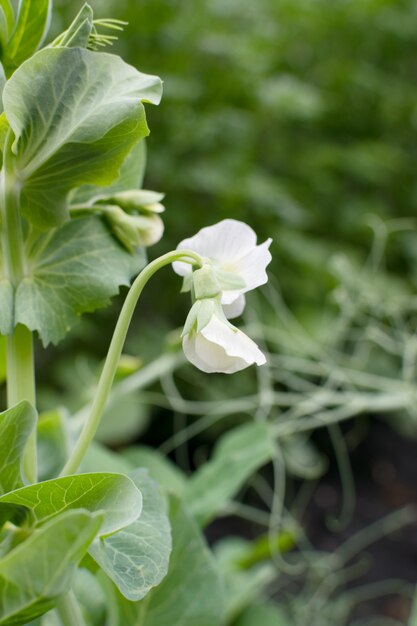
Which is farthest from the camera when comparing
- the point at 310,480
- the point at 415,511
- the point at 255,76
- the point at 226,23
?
the point at 226,23

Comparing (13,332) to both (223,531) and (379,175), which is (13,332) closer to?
(223,531)

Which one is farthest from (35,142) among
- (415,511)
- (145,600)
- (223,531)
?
(415,511)

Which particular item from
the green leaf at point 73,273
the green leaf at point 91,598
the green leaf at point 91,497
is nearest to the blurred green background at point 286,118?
the green leaf at point 91,598

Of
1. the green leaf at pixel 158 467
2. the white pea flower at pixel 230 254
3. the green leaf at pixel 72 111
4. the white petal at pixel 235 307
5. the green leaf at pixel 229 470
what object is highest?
the green leaf at pixel 72 111

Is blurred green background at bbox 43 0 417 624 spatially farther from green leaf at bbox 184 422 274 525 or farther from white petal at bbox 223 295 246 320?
white petal at bbox 223 295 246 320

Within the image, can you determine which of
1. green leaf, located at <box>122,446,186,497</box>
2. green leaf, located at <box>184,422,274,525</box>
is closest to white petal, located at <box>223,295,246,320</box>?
green leaf, located at <box>184,422,274,525</box>

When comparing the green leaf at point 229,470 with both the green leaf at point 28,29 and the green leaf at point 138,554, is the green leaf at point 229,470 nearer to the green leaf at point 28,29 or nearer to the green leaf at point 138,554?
the green leaf at point 138,554

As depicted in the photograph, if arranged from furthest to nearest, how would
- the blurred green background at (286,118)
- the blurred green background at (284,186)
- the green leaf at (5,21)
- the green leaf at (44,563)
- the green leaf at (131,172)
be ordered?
the blurred green background at (286,118)
the blurred green background at (284,186)
the green leaf at (131,172)
the green leaf at (5,21)
the green leaf at (44,563)
